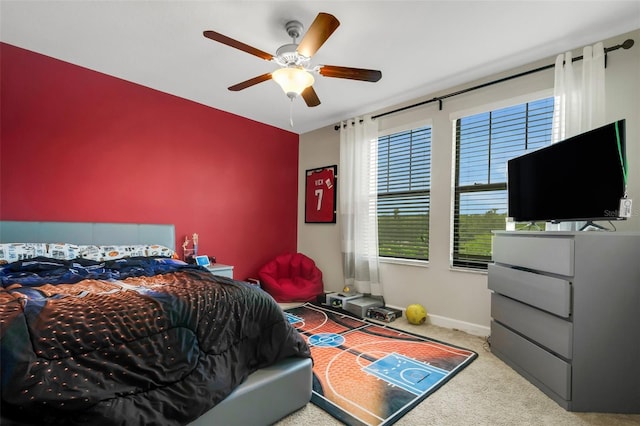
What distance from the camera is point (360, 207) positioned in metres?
3.90

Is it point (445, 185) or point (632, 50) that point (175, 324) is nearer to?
point (445, 185)

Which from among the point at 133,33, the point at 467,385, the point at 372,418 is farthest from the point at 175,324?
the point at 133,33

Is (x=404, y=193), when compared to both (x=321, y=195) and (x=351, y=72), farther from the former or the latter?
(x=351, y=72)

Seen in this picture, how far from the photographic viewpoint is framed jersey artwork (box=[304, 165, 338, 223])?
444cm

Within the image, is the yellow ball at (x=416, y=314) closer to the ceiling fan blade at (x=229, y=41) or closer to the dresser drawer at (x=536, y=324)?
the dresser drawer at (x=536, y=324)

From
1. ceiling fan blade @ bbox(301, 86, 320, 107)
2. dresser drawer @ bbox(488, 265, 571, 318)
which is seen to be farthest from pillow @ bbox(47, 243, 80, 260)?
dresser drawer @ bbox(488, 265, 571, 318)

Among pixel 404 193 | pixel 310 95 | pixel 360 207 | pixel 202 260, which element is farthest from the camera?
pixel 360 207

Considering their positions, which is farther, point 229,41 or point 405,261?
point 405,261

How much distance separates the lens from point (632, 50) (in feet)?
7.59

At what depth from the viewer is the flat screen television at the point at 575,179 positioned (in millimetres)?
1811

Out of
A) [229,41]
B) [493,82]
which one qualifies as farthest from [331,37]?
[493,82]

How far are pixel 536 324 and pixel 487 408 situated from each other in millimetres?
659

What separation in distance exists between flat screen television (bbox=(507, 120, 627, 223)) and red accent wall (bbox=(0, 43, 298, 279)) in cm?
315

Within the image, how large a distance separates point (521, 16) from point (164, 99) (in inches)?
136
